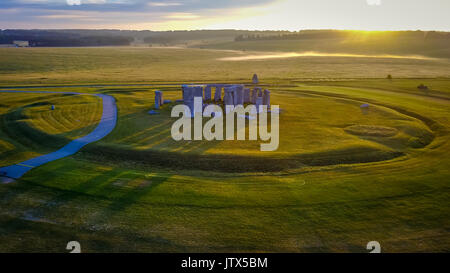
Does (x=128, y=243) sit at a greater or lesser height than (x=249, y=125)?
lesser

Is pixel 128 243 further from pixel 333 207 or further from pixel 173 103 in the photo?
pixel 173 103

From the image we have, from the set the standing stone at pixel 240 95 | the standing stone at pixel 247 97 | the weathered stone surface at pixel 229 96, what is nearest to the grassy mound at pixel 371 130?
the weathered stone surface at pixel 229 96

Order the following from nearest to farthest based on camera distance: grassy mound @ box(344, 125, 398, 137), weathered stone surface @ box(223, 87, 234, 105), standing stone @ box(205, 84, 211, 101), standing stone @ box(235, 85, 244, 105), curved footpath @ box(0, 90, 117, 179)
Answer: curved footpath @ box(0, 90, 117, 179) < grassy mound @ box(344, 125, 398, 137) < weathered stone surface @ box(223, 87, 234, 105) < standing stone @ box(235, 85, 244, 105) < standing stone @ box(205, 84, 211, 101)

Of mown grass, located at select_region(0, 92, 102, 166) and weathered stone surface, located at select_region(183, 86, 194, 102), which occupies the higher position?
weathered stone surface, located at select_region(183, 86, 194, 102)

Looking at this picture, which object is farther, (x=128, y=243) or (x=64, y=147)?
(x=64, y=147)

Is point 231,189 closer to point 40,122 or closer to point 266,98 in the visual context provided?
point 266,98

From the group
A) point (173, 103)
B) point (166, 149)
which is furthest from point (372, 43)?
point (166, 149)

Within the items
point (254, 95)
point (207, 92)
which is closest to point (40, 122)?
point (207, 92)

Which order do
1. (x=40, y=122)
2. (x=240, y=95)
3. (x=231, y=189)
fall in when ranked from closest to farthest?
(x=231, y=189)
(x=40, y=122)
(x=240, y=95)

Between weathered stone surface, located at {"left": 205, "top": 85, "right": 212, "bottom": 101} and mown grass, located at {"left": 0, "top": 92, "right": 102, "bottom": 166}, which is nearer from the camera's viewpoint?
mown grass, located at {"left": 0, "top": 92, "right": 102, "bottom": 166}

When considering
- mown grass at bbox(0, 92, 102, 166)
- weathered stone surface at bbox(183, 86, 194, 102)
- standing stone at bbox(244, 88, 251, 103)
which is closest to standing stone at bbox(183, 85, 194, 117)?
weathered stone surface at bbox(183, 86, 194, 102)

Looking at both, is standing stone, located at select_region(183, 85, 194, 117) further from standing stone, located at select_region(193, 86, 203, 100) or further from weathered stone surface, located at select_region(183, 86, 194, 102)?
standing stone, located at select_region(193, 86, 203, 100)
